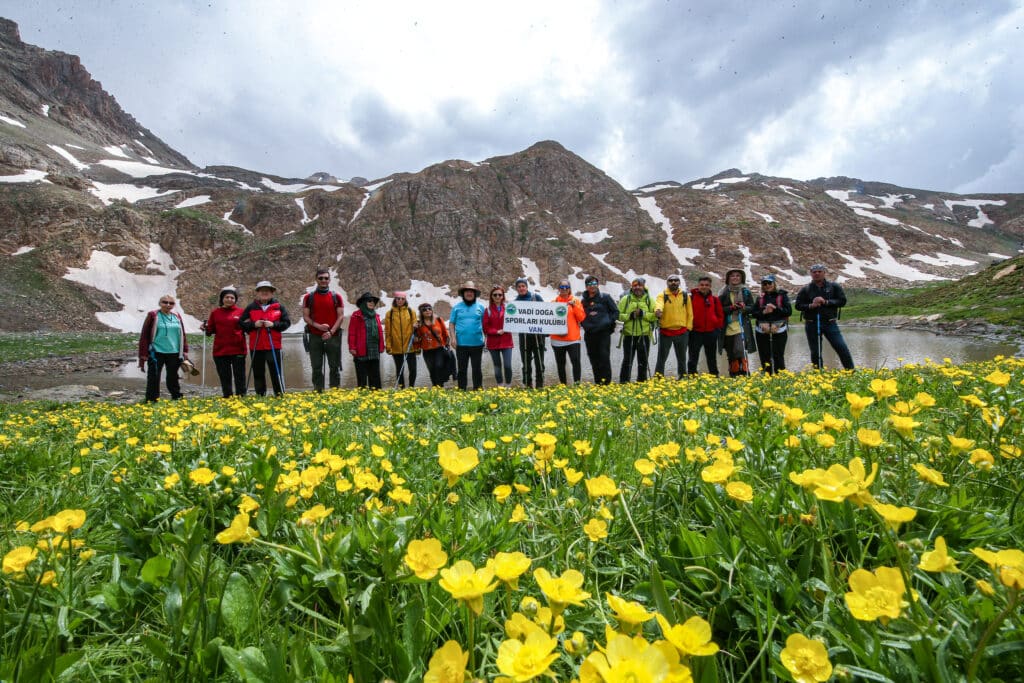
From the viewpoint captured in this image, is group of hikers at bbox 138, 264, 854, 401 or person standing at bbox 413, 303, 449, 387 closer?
group of hikers at bbox 138, 264, 854, 401

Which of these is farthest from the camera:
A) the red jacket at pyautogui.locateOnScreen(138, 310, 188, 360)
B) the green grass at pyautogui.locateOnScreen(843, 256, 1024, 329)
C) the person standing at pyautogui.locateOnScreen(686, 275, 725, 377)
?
the green grass at pyautogui.locateOnScreen(843, 256, 1024, 329)

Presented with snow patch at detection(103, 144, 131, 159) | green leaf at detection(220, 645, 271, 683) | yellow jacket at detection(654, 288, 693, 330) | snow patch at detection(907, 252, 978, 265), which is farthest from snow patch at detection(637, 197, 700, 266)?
snow patch at detection(103, 144, 131, 159)

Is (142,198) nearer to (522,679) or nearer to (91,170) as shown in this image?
(91,170)

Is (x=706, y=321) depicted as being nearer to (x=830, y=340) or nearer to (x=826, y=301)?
(x=826, y=301)

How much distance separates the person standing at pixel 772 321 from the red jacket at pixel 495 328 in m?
5.97

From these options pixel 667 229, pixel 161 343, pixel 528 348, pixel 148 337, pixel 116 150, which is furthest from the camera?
pixel 116 150

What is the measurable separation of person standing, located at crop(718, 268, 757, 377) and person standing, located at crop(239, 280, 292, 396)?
1021cm

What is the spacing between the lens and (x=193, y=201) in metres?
95.2

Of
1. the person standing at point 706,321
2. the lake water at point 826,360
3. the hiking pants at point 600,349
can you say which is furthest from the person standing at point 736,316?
the lake water at point 826,360

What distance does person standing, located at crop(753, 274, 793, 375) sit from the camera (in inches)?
420

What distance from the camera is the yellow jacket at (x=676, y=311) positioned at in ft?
35.7

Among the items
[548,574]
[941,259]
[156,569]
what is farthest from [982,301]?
[941,259]

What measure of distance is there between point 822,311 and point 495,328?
7461mm

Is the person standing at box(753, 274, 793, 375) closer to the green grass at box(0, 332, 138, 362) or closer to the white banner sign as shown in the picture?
the white banner sign
